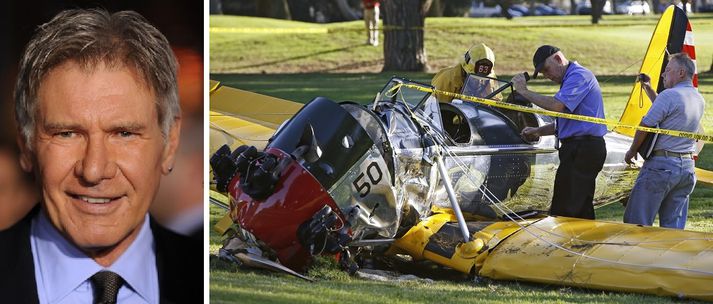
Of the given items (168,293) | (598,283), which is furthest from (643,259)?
(168,293)

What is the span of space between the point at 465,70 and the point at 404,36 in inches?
473

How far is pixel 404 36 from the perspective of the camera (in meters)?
22.2

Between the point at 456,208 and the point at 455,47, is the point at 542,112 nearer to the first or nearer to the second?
the point at 456,208

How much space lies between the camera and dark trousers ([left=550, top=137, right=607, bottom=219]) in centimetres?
924

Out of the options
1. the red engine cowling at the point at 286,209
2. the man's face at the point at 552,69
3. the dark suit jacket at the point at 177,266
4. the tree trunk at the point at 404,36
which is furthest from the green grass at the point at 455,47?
the dark suit jacket at the point at 177,266

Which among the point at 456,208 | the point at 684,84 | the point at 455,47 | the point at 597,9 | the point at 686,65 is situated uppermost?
the point at 686,65

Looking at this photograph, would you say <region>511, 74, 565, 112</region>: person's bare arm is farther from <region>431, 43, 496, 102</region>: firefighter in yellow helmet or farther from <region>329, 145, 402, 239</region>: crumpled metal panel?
<region>329, 145, 402, 239</region>: crumpled metal panel

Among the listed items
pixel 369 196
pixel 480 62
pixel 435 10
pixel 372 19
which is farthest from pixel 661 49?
pixel 435 10

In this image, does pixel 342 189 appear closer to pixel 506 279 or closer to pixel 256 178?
pixel 256 178

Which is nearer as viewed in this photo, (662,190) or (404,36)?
(662,190)

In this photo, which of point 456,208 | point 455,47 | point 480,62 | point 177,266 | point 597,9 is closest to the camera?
point 177,266

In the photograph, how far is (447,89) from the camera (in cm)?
1020

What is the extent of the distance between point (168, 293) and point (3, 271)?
2.28ft

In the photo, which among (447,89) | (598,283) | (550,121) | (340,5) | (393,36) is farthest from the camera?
(340,5)
